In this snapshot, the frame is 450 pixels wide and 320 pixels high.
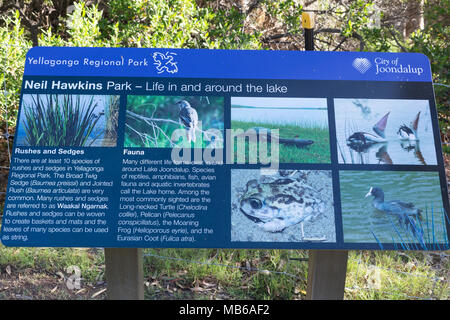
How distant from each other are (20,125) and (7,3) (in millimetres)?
4335

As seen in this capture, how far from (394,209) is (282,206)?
1.91 feet

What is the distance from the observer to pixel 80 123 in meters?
2.14

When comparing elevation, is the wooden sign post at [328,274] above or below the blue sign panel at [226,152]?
below

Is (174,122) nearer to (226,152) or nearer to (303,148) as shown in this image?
(226,152)

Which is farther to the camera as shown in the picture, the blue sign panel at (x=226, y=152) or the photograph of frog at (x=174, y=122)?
the photograph of frog at (x=174, y=122)

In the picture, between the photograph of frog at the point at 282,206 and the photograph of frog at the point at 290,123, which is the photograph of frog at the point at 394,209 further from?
the photograph of frog at the point at 290,123

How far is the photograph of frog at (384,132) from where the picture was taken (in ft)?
6.97

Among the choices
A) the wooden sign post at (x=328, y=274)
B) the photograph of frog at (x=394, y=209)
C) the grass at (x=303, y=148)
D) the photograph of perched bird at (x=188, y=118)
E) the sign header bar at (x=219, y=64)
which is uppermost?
the sign header bar at (x=219, y=64)

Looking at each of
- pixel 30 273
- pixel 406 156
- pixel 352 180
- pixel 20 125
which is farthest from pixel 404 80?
pixel 30 273

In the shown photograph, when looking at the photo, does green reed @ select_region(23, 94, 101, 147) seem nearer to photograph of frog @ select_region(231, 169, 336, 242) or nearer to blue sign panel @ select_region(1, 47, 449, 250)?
blue sign panel @ select_region(1, 47, 449, 250)

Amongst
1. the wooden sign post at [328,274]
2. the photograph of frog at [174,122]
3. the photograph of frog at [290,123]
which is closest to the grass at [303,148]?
the photograph of frog at [290,123]

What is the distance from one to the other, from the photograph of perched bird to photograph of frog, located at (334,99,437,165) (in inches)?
30.8

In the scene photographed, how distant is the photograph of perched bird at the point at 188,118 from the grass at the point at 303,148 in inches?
8.4
